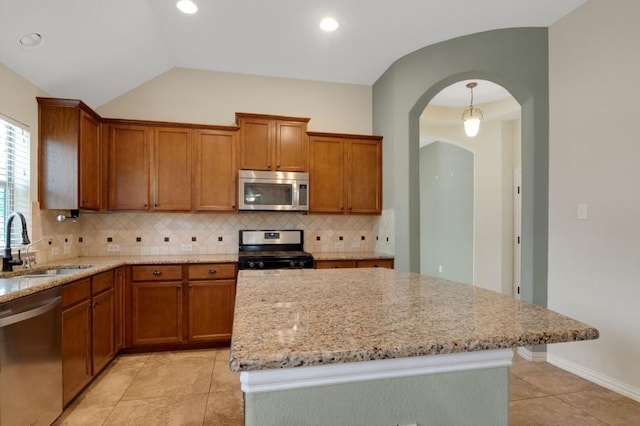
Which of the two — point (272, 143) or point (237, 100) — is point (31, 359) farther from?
point (237, 100)

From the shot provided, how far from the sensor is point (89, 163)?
10.2 feet

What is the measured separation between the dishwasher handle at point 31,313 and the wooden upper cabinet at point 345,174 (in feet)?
7.97

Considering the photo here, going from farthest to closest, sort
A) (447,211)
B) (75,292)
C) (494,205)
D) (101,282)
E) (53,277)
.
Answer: (447,211)
(494,205)
(101,282)
(75,292)
(53,277)

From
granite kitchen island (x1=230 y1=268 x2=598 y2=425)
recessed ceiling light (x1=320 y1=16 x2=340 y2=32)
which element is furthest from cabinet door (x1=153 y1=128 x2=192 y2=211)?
granite kitchen island (x1=230 y1=268 x2=598 y2=425)

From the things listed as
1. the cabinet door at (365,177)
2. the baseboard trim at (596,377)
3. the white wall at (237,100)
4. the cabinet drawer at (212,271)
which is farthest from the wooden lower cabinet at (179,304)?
the baseboard trim at (596,377)

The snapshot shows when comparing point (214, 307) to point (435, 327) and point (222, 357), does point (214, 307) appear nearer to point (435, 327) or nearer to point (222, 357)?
point (222, 357)

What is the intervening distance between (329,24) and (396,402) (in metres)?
3.09

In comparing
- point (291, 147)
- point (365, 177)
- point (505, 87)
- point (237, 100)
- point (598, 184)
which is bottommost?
point (598, 184)

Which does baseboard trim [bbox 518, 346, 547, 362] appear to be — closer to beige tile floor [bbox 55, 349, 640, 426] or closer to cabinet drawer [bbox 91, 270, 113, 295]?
beige tile floor [bbox 55, 349, 640, 426]

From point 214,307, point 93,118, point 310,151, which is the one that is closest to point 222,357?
point 214,307

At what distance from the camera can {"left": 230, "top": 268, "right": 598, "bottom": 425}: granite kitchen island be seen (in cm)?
78

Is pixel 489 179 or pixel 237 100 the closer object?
pixel 237 100

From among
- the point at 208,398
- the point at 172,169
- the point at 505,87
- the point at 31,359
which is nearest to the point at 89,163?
the point at 172,169

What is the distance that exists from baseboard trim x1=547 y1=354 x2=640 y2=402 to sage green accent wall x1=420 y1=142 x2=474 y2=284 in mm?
2575
